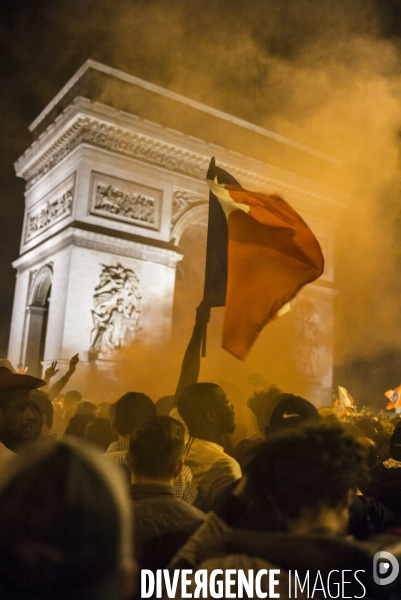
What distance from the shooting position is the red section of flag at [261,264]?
12.5 ft

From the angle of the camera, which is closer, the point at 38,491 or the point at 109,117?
the point at 38,491

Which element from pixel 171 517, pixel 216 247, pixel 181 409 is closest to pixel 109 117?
pixel 216 247

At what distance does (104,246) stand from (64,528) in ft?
50.8

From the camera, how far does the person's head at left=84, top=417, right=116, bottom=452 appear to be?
3887 millimetres

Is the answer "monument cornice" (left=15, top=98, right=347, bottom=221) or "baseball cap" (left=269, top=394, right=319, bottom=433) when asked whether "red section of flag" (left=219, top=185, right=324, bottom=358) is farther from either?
"monument cornice" (left=15, top=98, right=347, bottom=221)

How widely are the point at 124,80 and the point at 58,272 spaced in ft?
20.1

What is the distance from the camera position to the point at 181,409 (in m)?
3.03

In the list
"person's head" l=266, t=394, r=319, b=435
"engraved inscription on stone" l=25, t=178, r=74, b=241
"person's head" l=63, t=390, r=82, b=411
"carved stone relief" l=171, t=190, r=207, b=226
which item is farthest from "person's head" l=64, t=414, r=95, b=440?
"carved stone relief" l=171, t=190, r=207, b=226

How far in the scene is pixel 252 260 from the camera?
13.1 ft

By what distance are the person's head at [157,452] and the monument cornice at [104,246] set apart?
555 inches

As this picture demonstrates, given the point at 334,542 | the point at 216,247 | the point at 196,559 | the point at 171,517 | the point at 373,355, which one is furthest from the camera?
the point at 373,355

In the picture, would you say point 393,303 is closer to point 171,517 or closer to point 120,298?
point 120,298

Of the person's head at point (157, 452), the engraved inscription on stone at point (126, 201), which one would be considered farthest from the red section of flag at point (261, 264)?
the engraved inscription on stone at point (126, 201)

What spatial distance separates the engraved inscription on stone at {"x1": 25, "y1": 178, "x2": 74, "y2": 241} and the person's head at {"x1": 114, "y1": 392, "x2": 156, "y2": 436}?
13.7 m
